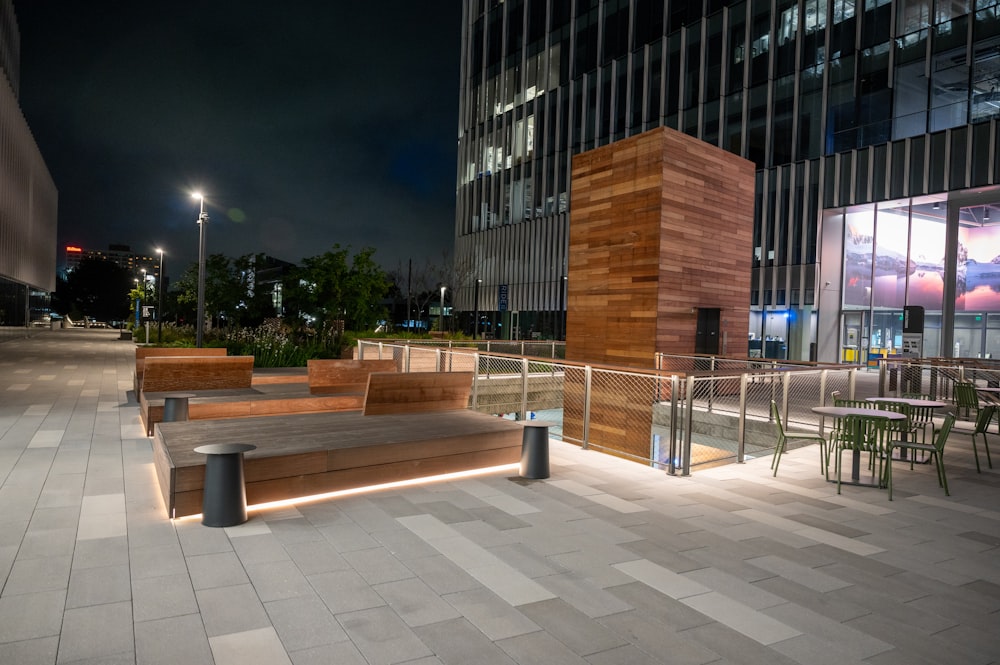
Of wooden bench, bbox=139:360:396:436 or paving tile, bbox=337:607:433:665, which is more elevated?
wooden bench, bbox=139:360:396:436

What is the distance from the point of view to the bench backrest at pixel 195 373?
994 cm

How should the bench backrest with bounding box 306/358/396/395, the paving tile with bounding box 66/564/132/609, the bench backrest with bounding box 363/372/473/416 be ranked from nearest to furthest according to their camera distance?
the paving tile with bounding box 66/564/132/609 < the bench backrest with bounding box 363/372/473/416 < the bench backrest with bounding box 306/358/396/395

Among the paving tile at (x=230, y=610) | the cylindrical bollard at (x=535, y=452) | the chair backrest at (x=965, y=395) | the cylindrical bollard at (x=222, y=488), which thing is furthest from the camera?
the chair backrest at (x=965, y=395)

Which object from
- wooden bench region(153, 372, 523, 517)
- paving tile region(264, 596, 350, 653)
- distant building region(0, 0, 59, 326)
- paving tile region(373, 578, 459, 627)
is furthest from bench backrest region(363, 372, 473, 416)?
distant building region(0, 0, 59, 326)

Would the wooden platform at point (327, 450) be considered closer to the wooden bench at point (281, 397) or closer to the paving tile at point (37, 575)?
the paving tile at point (37, 575)

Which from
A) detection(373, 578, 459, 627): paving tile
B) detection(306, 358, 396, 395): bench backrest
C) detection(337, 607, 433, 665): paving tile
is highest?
detection(306, 358, 396, 395): bench backrest

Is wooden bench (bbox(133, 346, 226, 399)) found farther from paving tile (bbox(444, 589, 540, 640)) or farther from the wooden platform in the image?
paving tile (bbox(444, 589, 540, 640))

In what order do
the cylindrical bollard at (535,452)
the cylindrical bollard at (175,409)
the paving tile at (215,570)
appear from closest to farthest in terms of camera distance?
the paving tile at (215,570) → the cylindrical bollard at (535,452) → the cylindrical bollard at (175,409)

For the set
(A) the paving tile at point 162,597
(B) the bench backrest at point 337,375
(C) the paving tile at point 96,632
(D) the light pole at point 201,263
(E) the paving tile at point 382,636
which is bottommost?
(A) the paving tile at point 162,597

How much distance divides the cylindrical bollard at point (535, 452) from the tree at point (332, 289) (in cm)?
1753

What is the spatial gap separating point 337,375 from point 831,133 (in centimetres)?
2231

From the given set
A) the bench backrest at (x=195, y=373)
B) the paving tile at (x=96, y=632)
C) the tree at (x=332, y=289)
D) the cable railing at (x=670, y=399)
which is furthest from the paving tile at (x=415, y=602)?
the tree at (x=332, y=289)

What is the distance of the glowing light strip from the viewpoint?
17.8 feet

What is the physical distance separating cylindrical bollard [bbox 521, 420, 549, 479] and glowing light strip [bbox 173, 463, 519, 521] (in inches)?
18.6
